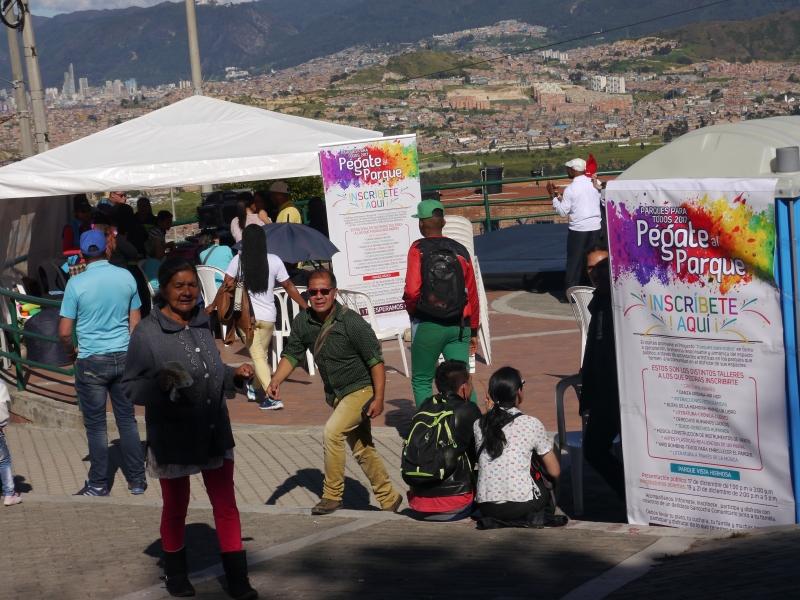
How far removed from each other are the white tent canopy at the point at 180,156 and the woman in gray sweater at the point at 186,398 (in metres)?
6.56

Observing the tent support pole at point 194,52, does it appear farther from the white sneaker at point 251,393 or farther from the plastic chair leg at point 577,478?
the plastic chair leg at point 577,478

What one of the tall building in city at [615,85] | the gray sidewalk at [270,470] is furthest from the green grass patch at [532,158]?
the gray sidewalk at [270,470]

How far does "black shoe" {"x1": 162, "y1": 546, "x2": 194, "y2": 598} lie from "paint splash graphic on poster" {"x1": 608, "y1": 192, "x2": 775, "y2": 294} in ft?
8.47

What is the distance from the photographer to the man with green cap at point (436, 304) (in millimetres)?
7102

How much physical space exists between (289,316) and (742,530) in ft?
21.3

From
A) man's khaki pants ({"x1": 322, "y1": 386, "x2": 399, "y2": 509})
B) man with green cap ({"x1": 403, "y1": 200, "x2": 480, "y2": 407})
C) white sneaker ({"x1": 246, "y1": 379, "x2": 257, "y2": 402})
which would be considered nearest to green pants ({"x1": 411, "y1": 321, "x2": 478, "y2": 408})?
man with green cap ({"x1": 403, "y1": 200, "x2": 480, "y2": 407})

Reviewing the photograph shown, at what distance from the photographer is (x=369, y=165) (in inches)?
435

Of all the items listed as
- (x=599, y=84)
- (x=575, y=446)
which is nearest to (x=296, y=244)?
(x=575, y=446)

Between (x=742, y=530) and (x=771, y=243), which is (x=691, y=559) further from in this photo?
(x=771, y=243)

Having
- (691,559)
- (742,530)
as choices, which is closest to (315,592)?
(691,559)

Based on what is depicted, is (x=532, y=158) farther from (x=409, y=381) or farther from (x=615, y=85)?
(x=409, y=381)

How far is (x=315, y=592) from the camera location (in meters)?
4.89

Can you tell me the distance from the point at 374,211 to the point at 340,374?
5.12 meters

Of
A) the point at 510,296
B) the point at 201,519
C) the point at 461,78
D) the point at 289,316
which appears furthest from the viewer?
the point at 461,78
